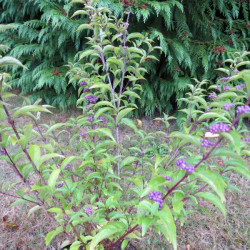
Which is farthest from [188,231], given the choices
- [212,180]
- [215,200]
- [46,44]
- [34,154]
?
[46,44]

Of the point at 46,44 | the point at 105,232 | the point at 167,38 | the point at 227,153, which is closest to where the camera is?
the point at 227,153

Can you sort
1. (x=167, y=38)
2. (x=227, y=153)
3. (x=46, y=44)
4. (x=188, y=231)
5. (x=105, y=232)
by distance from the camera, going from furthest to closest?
1. (x=46, y=44)
2. (x=167, y=38)
3. (x=188, y=231)
4. (x=105, y=232)
5. (x=227, y=153)

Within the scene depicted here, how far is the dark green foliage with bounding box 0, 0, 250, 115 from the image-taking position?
2891 millimetres

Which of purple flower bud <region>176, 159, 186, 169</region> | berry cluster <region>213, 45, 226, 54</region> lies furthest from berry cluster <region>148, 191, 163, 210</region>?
berry cluster <region>213, 45, 226, 54</region>

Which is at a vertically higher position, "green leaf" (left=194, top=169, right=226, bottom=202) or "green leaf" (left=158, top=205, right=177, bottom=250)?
"green leaf" (left=194, top=169, right=226, bottom=202)

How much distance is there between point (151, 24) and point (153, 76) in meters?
0.75

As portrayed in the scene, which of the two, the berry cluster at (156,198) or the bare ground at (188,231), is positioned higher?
the berry cluster at (156,198)

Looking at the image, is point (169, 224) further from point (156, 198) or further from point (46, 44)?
point (46, 44)

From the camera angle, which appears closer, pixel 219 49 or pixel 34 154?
pixel 34 154

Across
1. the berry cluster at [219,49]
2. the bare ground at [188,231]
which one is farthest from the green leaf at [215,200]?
the berry cluster at [219,49]

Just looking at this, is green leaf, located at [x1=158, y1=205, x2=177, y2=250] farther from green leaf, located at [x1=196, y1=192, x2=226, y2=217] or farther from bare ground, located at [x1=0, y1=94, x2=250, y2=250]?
bare ground, located at [x1=0, y1=94, x2=250, y2=250]

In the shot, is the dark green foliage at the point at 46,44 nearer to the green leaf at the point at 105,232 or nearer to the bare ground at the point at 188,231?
the bare ground at the point at 188,231

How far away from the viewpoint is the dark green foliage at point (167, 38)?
289 centimetres

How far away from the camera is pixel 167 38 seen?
3059 mm
